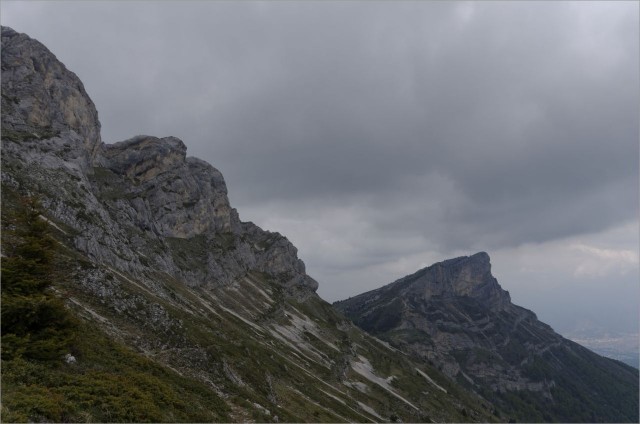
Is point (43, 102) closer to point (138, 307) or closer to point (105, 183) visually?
point (105, 183)

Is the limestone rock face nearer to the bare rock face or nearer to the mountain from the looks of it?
the bare rock face

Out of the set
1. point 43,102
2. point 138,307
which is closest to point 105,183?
point 43,102

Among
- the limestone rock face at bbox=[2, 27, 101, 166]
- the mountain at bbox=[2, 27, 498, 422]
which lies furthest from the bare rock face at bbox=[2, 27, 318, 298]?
the mountain at bbox=[2, 27, 498, 422]

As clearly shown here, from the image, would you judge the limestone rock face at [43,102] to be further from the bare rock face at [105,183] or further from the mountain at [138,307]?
the mountain at [138,307]

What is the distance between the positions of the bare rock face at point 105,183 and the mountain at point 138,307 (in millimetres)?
574

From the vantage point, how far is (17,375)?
1905cm

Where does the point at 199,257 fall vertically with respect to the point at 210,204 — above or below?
below

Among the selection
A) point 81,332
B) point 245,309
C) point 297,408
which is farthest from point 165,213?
point 81,332

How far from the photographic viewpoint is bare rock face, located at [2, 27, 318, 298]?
222 feet

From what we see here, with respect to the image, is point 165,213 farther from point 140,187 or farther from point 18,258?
point 18,258

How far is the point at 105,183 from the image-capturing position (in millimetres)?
129750

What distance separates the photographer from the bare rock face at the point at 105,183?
6775cm

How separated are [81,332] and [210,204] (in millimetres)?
161715

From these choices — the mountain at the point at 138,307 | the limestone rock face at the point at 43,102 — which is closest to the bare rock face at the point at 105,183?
the limestone rock face at the point at 43,102
